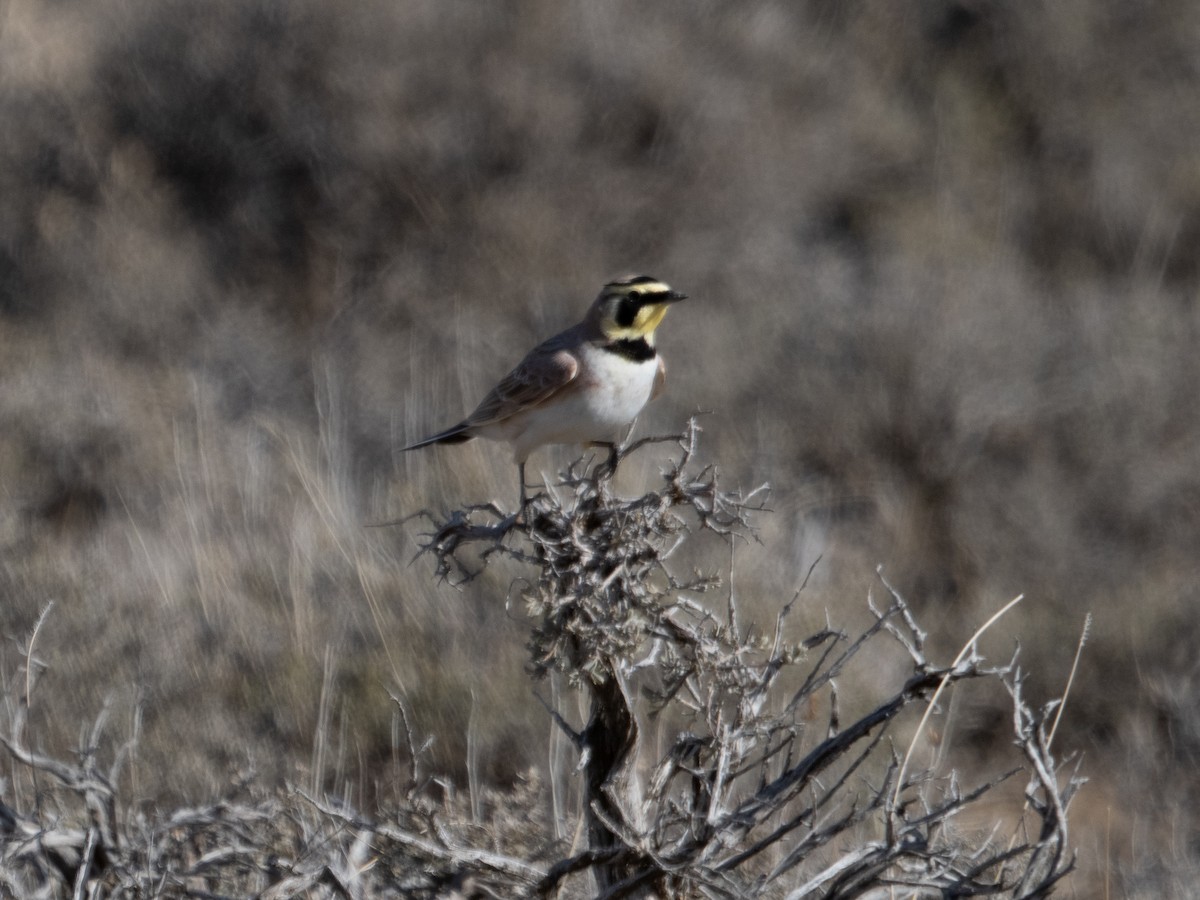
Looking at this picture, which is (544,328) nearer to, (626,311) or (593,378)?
(626,311)

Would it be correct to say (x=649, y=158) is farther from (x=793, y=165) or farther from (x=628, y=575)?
(x=628, y=575)

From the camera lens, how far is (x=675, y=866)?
131 inches

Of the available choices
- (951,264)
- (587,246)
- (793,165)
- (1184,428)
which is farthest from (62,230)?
(1184,428)

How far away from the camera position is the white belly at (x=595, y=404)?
14.5 feet

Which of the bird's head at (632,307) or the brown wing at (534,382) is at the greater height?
the bird's head at (632,307)

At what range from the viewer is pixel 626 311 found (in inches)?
180

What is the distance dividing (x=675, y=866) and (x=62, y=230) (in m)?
8.48

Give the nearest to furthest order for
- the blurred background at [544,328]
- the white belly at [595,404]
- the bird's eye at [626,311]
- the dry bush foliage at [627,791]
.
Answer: the dry bush foliage at [627,791] → the white belly at [595,404] → the bird's eye at [626,311] → the blurred background at [544,328]

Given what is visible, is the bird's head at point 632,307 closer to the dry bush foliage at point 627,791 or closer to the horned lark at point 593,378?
the horned lark at point 593,378

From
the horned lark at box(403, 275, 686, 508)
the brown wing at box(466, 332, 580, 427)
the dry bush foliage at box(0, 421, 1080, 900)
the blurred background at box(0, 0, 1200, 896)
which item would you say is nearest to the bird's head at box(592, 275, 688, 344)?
the horned lark at box(403, 275, 686, 508)

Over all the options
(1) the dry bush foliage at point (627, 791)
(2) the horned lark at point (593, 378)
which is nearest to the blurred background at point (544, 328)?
(1) the dry bush foliage at point (627, 791)

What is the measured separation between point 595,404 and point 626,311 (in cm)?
32

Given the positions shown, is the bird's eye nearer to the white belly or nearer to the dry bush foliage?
the white belly

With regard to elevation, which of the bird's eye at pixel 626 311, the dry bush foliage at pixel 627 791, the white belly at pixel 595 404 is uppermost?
the bird's eye at pixel 626 311
